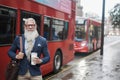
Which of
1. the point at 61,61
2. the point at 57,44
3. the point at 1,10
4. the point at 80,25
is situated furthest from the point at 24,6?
the point at 80,25

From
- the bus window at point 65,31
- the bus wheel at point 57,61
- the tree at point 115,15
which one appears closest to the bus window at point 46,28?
the bus wheel at point 57,61

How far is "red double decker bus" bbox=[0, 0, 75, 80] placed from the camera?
7914mm

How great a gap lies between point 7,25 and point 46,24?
9.85 feet

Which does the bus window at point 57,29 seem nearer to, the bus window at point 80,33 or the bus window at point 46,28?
the bus window at point 46,28

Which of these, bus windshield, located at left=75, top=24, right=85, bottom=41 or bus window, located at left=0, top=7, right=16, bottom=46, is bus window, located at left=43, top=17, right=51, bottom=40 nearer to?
bus window, located at left=0, top=7, right=16, bottom=46

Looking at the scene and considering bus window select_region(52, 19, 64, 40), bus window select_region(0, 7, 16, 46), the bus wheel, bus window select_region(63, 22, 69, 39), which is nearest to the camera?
bus window select_region(0, 7, 16, 46)

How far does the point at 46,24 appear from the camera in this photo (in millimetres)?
10938

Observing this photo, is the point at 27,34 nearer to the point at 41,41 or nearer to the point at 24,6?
the point at 41,41

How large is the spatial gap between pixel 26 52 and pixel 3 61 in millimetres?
2516

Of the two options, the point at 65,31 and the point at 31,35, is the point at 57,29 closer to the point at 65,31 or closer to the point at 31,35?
the point at 65,31

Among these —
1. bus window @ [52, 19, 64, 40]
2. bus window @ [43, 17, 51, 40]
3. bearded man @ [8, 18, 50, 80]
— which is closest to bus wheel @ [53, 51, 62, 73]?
bus window @ [52, 19, 64, 40]

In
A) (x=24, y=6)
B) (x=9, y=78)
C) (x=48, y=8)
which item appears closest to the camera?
(x=9, y=78)

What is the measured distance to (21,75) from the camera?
5430mm

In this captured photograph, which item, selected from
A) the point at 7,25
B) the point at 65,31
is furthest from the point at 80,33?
the point at 7,25
